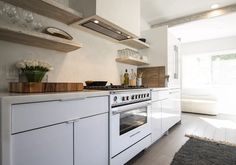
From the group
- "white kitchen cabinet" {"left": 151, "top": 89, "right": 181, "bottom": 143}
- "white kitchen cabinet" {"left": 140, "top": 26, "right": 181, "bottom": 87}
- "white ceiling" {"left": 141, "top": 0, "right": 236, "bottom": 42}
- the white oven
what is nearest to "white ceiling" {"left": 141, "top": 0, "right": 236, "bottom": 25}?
"white ceiling" {"left": 141, "top": 0, "right": 236, "bottom": 42}

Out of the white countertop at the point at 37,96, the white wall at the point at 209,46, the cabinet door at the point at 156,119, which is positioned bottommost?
the cabinet door at the point at 156,119

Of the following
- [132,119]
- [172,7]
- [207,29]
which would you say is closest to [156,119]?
[132,119]

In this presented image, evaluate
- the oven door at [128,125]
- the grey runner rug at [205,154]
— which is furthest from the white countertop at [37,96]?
the grey runner rug at [205,154]

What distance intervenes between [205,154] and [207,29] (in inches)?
152

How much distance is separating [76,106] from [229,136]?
301 cm

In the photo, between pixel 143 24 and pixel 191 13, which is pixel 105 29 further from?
pixel 191 13

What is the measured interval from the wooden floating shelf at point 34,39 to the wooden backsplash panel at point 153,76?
1.95m

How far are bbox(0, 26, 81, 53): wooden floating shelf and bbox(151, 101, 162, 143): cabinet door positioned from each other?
151cm

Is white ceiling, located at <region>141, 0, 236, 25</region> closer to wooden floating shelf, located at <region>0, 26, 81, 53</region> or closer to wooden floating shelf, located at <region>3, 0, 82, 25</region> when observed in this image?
wooden floating shelf, located at <region>3, 0, 82, 25</region>

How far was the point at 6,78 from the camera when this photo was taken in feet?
4.57

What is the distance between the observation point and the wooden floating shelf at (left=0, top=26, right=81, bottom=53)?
124cm

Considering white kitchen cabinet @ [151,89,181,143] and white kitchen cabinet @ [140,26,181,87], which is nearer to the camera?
white kitchen cabinet @ [151,89,181,143]

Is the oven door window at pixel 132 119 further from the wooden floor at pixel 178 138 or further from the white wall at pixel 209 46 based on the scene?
the white wall at pixel 209 46

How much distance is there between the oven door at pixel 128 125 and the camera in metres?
1.58
